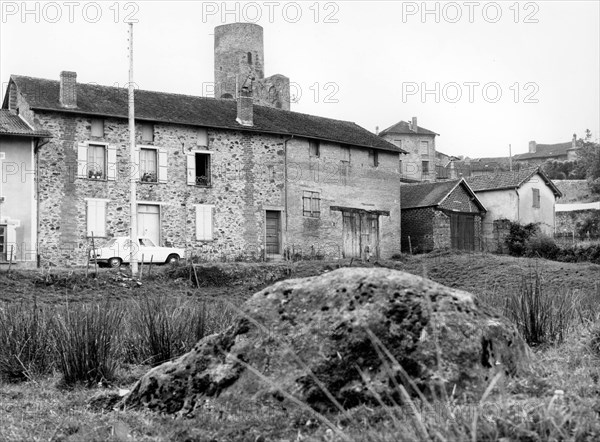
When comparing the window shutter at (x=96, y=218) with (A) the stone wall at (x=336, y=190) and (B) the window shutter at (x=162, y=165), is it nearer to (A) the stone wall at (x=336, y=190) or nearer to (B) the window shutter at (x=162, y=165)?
(B) the window shutter at (x=162, y=165)

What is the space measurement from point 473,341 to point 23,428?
2936 millimetres

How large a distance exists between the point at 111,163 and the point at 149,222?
2569mm

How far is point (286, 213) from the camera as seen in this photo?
116 ft

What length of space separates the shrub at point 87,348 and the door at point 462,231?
3311cm

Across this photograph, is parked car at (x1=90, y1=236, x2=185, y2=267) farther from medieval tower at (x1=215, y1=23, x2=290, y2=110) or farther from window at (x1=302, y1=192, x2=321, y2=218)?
medieval tower at (x1=215, y1=23, x2=290, y2=110)

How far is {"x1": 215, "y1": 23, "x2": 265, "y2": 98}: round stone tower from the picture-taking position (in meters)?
54.8

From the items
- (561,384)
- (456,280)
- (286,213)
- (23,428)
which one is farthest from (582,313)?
(286,213)

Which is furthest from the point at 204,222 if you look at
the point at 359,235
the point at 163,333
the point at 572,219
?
the point at 572,219

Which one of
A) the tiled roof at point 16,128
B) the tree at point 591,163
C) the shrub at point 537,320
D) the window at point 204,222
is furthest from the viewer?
the tree at point 591,163

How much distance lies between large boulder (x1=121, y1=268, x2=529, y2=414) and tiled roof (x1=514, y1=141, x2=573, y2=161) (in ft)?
298

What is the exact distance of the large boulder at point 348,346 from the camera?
520cm

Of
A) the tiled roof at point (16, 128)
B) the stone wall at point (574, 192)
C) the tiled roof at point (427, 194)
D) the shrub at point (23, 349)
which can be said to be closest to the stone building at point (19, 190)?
the tiled roof at point (16, 128)

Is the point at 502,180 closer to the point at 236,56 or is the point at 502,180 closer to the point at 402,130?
the point at 236,56

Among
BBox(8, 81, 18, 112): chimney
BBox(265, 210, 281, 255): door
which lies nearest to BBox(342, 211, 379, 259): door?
BBox(265, 210, 281, 255): door
